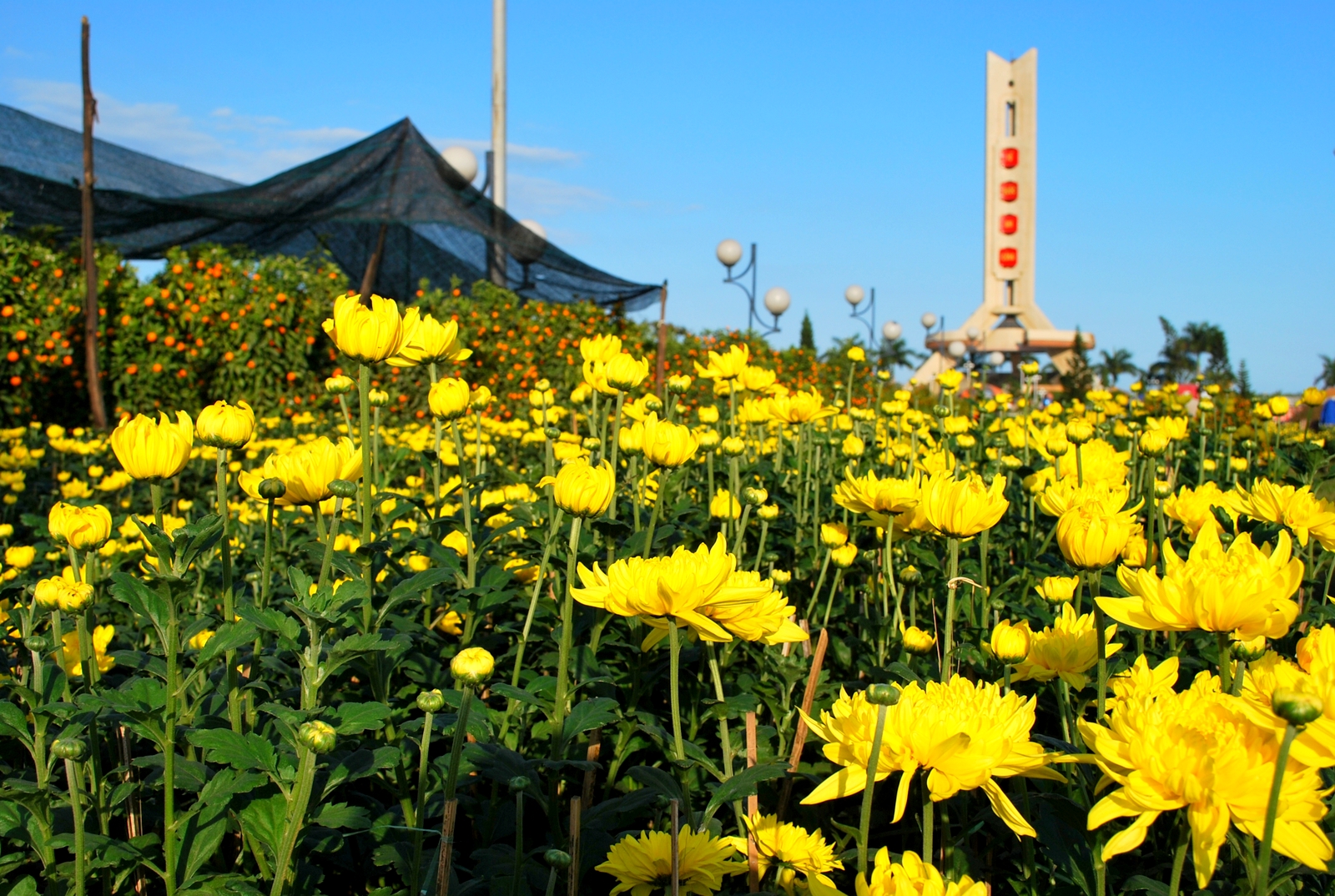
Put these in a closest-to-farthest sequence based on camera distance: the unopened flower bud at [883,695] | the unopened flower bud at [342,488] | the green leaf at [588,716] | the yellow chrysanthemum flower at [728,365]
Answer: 1. the unopened flower bud at [883,695]
2. the green leaf at [588,716]
3. the unopened flower bud at [342,488]
4. the yellow chrysanthemum flower at [728,365]

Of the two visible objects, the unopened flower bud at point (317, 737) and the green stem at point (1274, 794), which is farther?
the unopened flower bud at point (317, 737)

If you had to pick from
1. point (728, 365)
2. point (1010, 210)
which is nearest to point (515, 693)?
point (728, 365)

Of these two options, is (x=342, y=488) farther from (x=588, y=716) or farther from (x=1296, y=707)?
(x=1296, y=707)

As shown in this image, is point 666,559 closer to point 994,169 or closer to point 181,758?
point 181,758

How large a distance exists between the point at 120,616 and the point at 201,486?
3406mm

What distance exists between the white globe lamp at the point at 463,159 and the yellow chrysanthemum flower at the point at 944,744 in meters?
11.3

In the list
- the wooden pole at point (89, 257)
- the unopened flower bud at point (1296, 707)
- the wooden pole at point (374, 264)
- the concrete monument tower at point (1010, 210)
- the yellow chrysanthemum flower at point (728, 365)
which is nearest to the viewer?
the unopened flower bud at point (1296, 707)

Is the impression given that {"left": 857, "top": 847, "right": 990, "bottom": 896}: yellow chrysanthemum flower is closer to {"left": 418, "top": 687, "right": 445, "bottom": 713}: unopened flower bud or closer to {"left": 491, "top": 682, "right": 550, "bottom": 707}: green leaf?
{"left": 418, "top": 687, "right": 445, "bottom": 713}: unopened flower bud

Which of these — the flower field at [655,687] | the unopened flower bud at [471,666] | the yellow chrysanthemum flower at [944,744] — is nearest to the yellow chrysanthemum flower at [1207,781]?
the flower field at [655,687]

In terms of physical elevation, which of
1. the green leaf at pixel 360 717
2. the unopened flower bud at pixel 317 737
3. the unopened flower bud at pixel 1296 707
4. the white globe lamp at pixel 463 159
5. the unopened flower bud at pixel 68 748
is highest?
the white globe lamp at pixel 463 159

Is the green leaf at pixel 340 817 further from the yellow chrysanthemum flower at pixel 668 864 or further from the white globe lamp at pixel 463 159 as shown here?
the white globe lamp at pixel 463 159

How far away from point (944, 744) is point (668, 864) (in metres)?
0.45

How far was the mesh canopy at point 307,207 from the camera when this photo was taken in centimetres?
754

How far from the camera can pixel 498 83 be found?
38.6 feet
